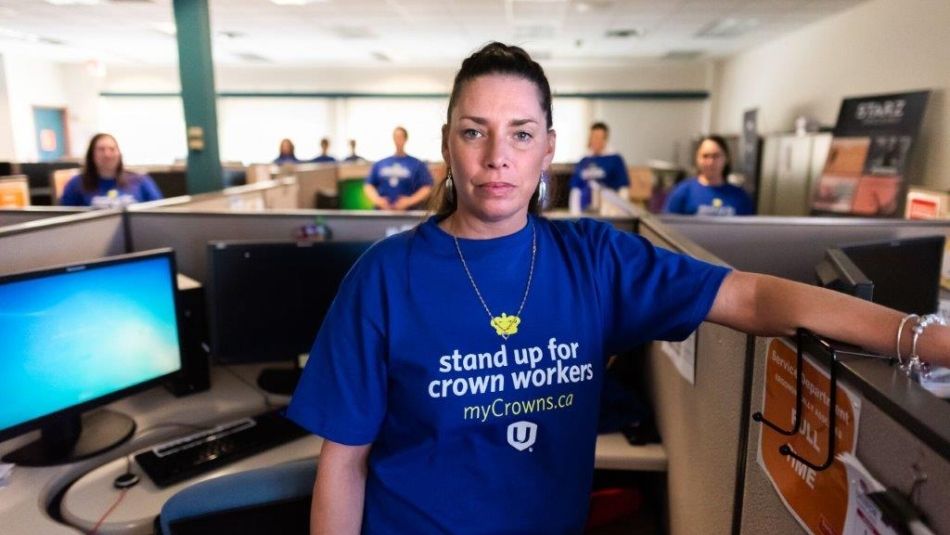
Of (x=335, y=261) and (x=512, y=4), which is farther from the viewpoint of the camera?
(x=512, y=4)

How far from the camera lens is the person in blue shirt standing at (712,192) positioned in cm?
352

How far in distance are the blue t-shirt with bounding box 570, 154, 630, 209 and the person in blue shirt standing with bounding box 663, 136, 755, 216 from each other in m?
1.52

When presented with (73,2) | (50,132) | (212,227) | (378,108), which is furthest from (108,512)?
(50,132)

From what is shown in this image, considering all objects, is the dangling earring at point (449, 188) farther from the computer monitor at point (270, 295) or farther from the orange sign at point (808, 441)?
the computer monitor at point (270, 295)

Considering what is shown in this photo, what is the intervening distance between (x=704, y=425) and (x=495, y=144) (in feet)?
2.10

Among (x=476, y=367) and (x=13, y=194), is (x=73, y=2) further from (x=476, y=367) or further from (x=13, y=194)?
(x=476, y=367)

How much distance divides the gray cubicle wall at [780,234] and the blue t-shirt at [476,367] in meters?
0.98

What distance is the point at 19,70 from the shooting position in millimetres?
10508

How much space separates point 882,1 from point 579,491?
242 inches

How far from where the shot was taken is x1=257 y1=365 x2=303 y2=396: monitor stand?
6.14 feet

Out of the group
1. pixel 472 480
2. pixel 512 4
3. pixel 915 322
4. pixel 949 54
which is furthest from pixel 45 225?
pixel 949 54

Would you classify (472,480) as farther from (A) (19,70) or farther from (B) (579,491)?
(A) (19,70)

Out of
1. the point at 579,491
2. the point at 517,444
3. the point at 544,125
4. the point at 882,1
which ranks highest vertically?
the point at 882,1

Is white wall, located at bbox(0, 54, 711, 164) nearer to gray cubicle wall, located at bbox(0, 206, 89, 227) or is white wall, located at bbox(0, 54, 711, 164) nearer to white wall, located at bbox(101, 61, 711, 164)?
white wall, located at bbox(101, 61, 711, 164)
